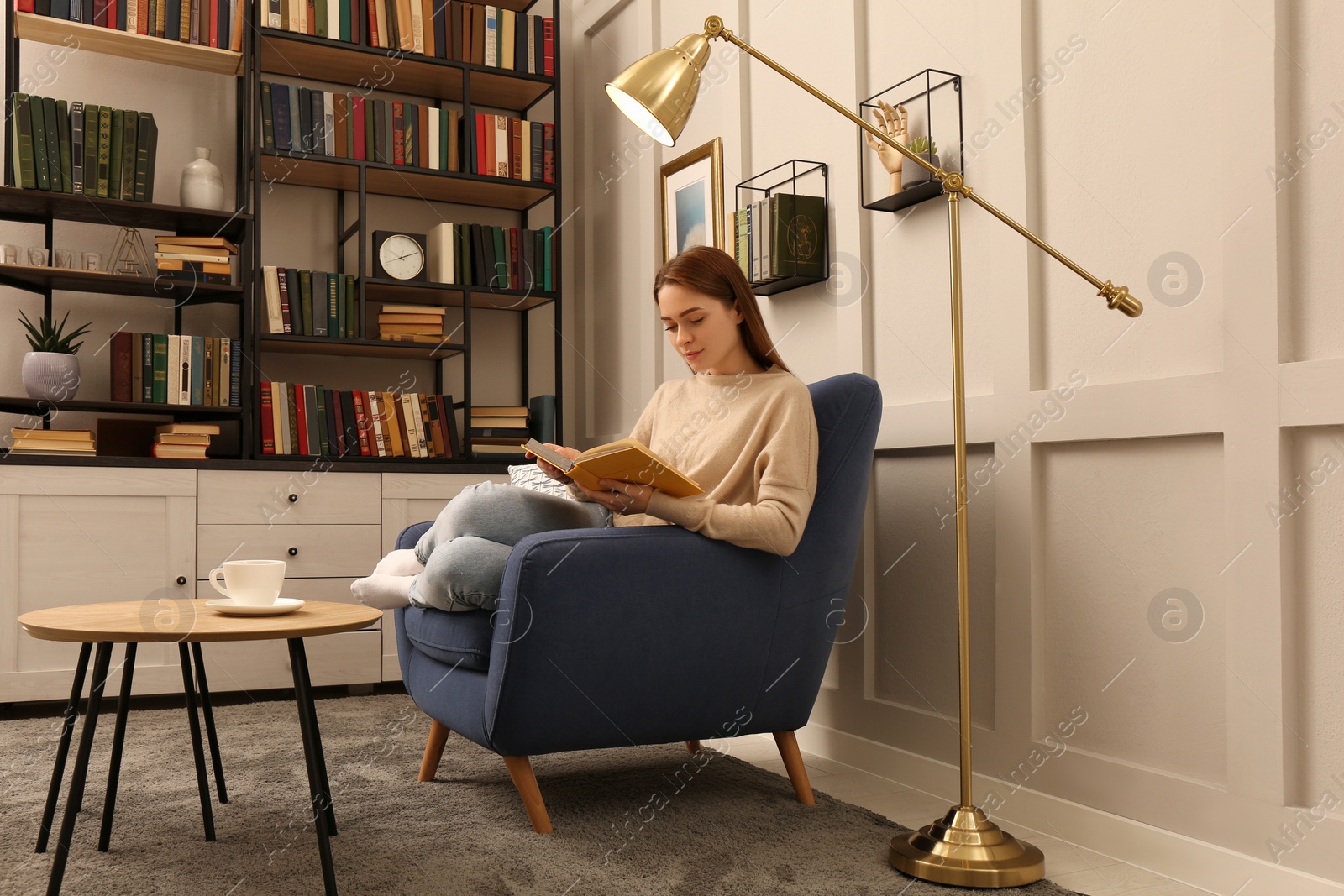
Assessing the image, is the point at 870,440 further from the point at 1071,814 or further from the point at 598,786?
the point at 598,786

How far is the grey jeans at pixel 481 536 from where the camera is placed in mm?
1849

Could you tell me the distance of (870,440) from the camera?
204 cm

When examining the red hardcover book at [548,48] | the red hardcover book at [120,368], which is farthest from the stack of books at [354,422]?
the red hardcover book at [548,48]

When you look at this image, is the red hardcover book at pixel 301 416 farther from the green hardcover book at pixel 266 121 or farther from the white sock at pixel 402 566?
the white sock at pixel 402 566

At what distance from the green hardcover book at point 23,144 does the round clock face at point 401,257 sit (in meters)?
1.01

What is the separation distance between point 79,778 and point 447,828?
2.04 ft

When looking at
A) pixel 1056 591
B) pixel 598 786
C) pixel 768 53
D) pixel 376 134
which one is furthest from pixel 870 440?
pixel 376 134

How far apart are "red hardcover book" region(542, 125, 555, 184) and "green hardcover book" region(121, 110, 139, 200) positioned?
4.23 feet

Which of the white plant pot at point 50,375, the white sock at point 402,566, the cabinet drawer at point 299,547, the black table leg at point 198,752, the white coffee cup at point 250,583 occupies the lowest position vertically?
the black table leg at point 198,752

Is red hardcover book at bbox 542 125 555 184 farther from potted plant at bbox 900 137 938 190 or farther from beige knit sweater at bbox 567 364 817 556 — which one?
potted plant at bbox 900 137 938 190

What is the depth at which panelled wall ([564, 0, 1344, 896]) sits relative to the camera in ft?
4.98

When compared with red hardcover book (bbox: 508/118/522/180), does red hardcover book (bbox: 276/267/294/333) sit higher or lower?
lower

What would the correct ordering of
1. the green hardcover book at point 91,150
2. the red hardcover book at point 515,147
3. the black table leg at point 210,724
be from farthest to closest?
the red hardcover book at point 515,147
the green hardcover book at point 91,150
the black table leg at point 210,724

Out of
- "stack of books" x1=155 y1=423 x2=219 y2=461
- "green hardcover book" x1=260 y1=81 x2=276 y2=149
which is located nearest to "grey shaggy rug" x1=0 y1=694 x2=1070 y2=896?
"stack of books" x1=155 y1=423 x2=219 y2=461
